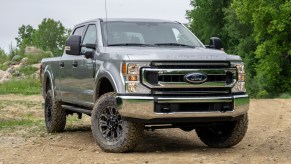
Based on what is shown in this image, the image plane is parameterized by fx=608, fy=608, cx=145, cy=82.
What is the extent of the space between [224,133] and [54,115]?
11.5 feet

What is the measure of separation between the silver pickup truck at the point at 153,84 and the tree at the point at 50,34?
319ft

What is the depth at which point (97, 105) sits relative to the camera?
Result: 8195 mm

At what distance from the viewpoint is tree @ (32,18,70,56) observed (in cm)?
10662

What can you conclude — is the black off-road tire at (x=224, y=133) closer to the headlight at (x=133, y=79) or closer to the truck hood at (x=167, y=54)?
the truck hood at (x=167, y=54)

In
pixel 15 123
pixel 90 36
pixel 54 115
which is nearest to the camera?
pixel 90 36

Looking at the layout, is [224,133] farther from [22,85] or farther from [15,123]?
[22,85]

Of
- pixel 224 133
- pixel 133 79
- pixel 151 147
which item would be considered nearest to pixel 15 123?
pixel 151 147

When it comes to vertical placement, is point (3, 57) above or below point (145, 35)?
below

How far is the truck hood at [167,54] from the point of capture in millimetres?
7617

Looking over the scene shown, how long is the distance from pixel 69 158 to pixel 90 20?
2911 millimetres

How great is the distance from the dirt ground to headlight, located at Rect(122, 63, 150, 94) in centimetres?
83

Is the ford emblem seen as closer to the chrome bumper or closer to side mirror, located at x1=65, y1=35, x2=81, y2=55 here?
the chrome bumper

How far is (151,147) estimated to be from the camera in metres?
9.00

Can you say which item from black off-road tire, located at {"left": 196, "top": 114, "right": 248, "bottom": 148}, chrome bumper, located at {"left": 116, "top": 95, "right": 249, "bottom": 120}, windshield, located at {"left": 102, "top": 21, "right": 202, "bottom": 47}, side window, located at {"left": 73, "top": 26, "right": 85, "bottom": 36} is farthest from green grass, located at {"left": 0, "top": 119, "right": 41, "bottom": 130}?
chrome bumper, located at {"left": 116, "top": 95, "right": 249, "bottom": 120}
